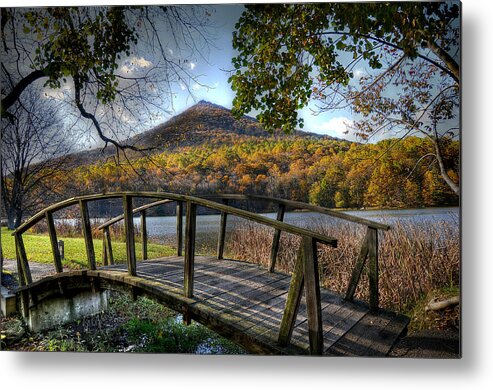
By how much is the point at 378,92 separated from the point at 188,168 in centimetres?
151

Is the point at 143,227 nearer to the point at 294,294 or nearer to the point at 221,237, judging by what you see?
the point at 221,237

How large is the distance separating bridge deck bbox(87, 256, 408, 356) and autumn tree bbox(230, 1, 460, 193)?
3.68ft

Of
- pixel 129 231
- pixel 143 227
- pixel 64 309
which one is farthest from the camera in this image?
pixel 64 309

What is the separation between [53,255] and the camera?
3316 millimetres

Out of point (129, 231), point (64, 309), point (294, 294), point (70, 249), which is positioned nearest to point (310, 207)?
point (294, 294)

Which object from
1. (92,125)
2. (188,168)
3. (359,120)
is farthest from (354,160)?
(92,125)

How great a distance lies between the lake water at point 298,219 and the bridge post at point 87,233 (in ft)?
1.21

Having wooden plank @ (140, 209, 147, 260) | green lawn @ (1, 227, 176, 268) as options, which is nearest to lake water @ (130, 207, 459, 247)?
wooden plank @ (140, 209, 147, 260)

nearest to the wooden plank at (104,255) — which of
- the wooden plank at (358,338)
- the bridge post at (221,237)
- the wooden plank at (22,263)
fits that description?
the wooden plank at (22,263)

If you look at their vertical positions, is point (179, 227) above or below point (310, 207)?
below

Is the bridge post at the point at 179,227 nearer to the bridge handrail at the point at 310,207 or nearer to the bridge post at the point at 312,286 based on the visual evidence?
the bridge handrail at the point at 310,207

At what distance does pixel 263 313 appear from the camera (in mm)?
2721

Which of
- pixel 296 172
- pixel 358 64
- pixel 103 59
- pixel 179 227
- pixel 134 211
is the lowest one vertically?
pixel 179 227

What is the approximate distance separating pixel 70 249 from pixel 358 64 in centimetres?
268
